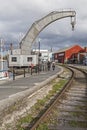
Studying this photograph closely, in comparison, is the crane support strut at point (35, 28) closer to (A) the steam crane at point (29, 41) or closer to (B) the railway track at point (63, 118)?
(A) the steam crane at point (29, 41)

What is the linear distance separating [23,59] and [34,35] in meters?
4.12

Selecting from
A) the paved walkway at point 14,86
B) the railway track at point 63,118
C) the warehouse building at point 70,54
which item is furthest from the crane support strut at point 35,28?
the warehouse building at point 70,54

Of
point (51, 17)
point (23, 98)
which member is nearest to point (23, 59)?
point (51, 17)

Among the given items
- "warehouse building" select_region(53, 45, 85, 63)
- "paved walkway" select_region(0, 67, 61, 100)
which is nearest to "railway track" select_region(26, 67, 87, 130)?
"paved walkway" select_region(0, 67, 61, 100)

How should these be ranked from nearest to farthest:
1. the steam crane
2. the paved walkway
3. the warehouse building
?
1. the paved walkway
2. the steam crane
3. the warehouse building

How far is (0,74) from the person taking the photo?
32125 mm

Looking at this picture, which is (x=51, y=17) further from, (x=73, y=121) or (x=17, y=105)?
(x=73, y=121)

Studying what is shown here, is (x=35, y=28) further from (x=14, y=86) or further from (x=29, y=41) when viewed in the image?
(x=14, y=86)

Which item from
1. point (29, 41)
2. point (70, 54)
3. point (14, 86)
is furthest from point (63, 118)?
point (70, 54)

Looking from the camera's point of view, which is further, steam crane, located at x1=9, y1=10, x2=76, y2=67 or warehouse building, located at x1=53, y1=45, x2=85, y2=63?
warehouse building, located at x1=53, y1=45, x2=85, y2=63

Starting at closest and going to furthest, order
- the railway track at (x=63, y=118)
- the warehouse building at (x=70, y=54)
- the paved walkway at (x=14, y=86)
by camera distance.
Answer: the railway track at (x=63, y=118) → the paved walkway at (x=14, y=86) → the warehouse building at (x=70, y=54)

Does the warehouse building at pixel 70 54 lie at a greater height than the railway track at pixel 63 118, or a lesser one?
greater

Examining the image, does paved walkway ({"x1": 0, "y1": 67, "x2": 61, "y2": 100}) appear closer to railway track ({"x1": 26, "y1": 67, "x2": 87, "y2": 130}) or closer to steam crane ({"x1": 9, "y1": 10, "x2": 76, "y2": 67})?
railway track ({"x1": 26, "y1": 67, "x2": 87, "y2": 130})

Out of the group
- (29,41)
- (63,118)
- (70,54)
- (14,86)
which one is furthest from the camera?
(70,54)
